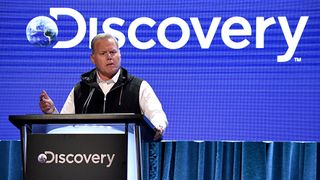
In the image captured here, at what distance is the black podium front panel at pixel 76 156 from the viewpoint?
2.25 metres

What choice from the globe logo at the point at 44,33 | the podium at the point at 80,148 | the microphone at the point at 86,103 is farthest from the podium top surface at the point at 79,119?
the globe logo at the point at 44,33

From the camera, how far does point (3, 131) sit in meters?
3.96

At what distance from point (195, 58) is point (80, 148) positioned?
5.85 feet

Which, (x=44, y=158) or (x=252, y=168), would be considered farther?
(x=252, y=168)

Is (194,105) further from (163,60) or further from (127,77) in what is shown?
(127,77)

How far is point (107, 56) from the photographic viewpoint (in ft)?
10.1

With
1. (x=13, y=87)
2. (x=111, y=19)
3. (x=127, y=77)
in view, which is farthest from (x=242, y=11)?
(x=13, y=87)

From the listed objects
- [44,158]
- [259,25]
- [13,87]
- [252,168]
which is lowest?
[252,168]

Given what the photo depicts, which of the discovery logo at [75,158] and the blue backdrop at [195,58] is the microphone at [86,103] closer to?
the discovery logo at [75,158]

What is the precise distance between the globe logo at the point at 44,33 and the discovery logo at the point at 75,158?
72.5 inches

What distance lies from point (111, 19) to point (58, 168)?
1.88 metres

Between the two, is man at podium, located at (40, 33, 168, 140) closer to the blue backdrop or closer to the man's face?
the man's face

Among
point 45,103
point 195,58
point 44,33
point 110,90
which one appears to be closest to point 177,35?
point 195,58

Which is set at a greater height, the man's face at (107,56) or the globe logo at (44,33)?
the globe logo at (44,33)
